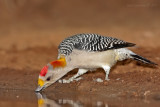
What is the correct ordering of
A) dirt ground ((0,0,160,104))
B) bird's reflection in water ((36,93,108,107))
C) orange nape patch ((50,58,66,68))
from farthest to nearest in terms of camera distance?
dirt ground ((0,0,160,104)) → orange nape patch ((50,58,66,68)) → bird's reflection in water ((36,93,108,107))

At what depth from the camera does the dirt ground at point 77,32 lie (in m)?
9.38

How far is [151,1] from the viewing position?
18.3 metres

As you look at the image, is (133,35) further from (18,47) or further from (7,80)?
(7,80)

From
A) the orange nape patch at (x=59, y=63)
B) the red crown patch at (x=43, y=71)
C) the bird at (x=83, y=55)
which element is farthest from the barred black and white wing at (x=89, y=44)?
the red crown patch at (x=43, y=71)

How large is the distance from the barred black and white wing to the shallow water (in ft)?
3.31

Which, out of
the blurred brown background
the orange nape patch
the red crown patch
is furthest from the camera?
the blurred brown background

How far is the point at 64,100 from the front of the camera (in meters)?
8.43

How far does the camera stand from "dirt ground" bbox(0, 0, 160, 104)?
9.38 metres

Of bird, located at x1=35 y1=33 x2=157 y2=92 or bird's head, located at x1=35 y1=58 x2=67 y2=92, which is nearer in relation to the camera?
bird's head, located at x1=35 y1=58 x2=67 y2=92

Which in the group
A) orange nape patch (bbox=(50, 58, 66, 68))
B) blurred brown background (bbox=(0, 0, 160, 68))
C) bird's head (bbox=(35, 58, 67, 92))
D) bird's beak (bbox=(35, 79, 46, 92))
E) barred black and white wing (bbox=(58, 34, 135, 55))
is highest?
blurred brown background (bbox=(0, 0, 160, 68))

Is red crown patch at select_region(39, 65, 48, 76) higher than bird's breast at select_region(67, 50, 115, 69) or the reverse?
the reverse

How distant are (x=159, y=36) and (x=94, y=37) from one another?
4689mm

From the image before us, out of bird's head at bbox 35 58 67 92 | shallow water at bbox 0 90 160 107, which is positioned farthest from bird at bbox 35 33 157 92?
shallow water at bbox 0 90 160 107

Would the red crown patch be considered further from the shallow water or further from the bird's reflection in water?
the bird's reflection in water
